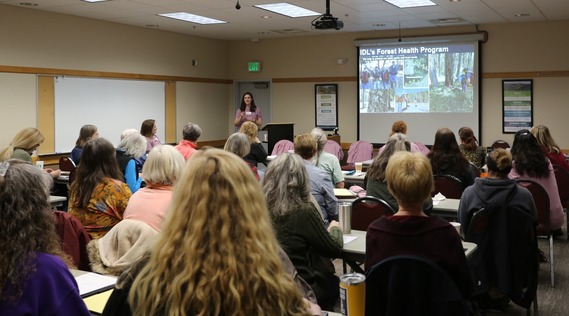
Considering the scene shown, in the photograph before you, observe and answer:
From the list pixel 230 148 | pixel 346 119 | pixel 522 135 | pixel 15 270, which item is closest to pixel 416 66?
pixel 346 119

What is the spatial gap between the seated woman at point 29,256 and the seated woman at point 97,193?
2015 millimetres

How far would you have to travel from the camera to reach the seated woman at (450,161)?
5660 millimetres

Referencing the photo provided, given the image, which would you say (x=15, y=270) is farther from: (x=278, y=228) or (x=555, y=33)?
(x=555, y=33)

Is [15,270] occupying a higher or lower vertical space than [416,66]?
lower

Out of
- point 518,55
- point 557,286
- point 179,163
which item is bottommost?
point 557,286

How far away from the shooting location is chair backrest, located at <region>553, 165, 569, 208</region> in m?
6.32

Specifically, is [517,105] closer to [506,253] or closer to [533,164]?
[533,164]

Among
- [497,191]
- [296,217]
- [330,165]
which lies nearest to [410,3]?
[330,165]

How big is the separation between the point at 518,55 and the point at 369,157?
3591 millimetres

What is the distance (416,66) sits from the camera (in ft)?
37.5

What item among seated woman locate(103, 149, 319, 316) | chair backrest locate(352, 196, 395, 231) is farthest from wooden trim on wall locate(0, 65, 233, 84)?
seated woman locate(103, 149, 319, 316)

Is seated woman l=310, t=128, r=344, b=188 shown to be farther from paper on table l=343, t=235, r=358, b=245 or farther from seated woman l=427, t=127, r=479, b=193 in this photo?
paper on table l=343, t=235, r=358, b=245

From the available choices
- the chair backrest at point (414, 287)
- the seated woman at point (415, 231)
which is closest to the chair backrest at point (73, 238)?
the seated woman at point (415, 231)

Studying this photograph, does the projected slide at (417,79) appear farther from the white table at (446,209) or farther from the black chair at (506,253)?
the black chair at (506,253)
